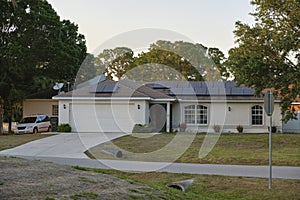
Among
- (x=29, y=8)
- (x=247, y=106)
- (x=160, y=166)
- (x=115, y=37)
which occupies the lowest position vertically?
(x=160, y=166)

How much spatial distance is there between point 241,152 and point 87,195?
12675 millimetres

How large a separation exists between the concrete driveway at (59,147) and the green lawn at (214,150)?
2.65 ft

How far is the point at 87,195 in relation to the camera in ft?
24.8

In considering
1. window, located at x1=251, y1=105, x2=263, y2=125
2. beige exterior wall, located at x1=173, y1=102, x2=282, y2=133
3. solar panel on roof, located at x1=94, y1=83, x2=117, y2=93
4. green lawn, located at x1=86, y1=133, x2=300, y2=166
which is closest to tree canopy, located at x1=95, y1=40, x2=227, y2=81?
solar panel on roof, located at x1=94, y1=83, x2=117, y2=93

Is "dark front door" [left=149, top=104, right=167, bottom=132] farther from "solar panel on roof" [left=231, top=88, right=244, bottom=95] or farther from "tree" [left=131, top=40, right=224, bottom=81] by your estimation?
"tree" [left=131, top=40, right=224, bottom=81]

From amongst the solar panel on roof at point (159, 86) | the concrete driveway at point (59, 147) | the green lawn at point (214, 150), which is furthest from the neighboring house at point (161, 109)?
the green lawn at point (214, 150)

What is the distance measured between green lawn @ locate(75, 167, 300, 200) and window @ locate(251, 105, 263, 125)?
19.6 metres

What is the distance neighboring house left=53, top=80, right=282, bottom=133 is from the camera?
29750 millimetres

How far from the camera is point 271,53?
70.2 ft

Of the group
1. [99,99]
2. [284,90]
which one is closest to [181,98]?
[99,99]

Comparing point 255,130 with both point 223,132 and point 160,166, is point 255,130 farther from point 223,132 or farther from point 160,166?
point 160,166

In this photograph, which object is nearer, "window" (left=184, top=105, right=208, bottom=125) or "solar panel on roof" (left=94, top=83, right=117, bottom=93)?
"solar panel on roof" (left=94, top=83, right=117, bottom=93)

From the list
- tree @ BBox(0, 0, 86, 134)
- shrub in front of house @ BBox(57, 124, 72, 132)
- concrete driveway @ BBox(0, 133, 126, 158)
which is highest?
tree @ BBox(0, 0, 86, 134)

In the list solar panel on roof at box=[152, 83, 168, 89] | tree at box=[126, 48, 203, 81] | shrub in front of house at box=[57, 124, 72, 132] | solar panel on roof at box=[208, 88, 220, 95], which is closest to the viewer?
shrub in front of house at box=[57, 124, 72, 132]
